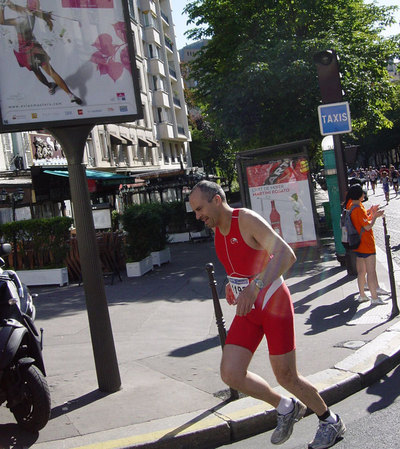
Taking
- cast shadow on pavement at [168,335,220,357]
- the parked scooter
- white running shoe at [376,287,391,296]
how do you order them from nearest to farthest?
1. the parked scooter
2. cast shadow on pavement at [168,335,220,357]
3. white running shoe at [376,287,391,296]

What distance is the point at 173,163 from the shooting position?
52.0 m

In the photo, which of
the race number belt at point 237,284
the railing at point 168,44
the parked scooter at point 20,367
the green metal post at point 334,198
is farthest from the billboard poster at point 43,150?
the railing at point 168,44

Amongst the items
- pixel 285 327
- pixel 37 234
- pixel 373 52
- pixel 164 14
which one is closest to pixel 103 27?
pixel 285 327

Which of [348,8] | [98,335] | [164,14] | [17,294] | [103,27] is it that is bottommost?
[98,335]

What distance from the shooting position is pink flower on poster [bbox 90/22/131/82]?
540cm

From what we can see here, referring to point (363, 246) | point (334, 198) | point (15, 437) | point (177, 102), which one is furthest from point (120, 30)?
point (177, 102)

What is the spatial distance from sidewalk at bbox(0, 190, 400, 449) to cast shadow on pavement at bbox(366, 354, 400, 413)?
0.23 feet

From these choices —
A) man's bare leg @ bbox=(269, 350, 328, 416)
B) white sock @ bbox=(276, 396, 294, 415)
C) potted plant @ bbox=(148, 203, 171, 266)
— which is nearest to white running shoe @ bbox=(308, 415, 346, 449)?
man's bare leg @ bbox=(269, 350, 328, 416)

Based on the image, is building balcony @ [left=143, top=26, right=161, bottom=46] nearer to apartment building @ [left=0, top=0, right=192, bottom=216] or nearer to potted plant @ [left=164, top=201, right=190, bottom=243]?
apartment building @ [left=0, top=0, right=192, bottom=216]

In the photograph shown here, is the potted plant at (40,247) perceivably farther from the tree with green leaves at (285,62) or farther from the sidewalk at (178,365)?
the tree with green leaves at (285,62)

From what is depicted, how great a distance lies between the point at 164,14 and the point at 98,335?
51.6 meters

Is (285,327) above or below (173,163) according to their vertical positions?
below

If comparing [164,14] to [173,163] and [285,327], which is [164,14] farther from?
[285,327]

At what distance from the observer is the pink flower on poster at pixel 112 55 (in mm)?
5398
